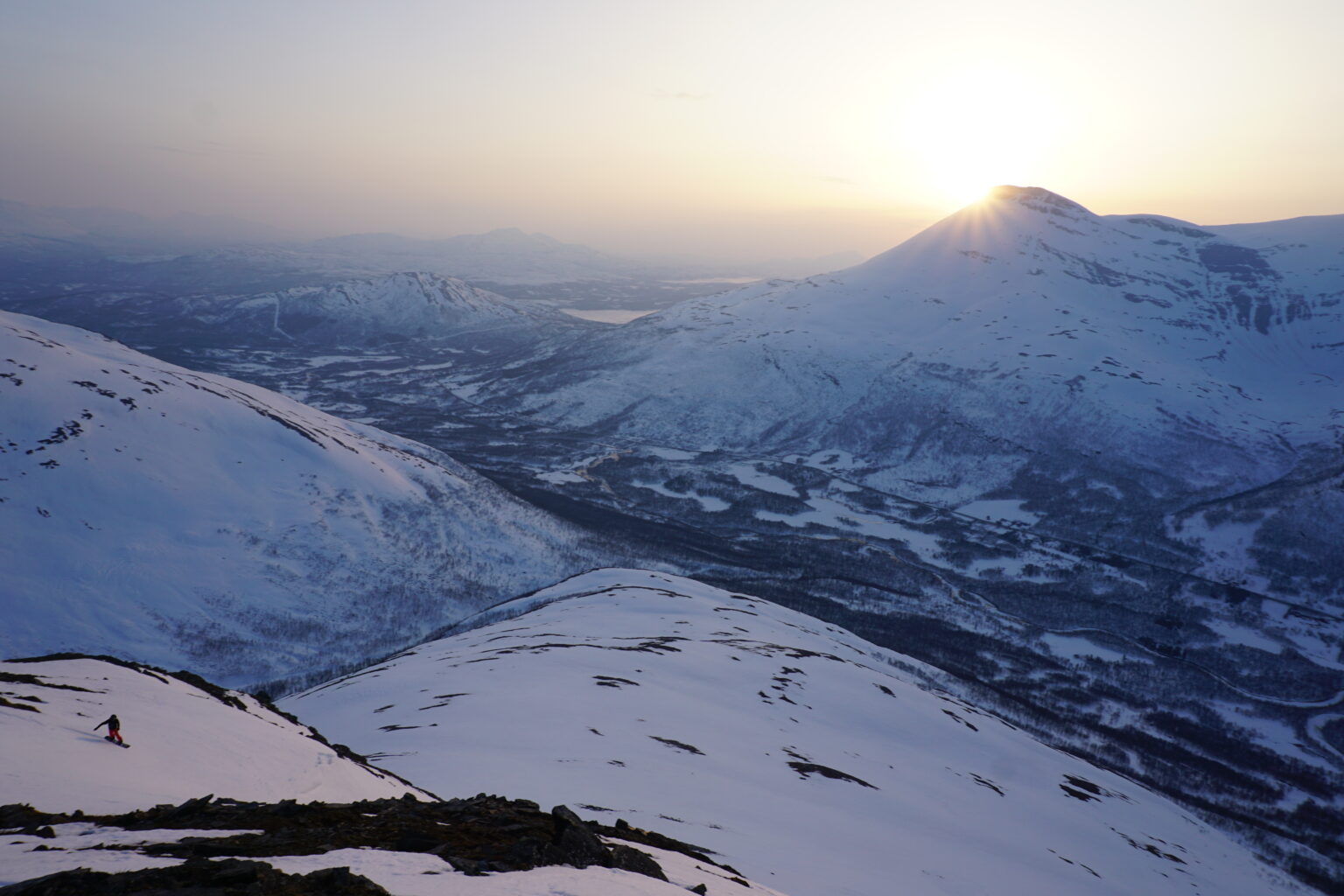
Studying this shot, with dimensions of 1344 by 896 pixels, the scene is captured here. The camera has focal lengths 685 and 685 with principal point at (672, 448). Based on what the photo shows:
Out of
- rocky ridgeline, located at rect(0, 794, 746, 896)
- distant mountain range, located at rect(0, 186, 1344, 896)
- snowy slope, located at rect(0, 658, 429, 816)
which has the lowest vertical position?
distant mountain range, located at rect(0, 186, 1344, 896)

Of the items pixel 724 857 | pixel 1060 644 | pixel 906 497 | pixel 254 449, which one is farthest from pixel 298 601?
pixel 906 497

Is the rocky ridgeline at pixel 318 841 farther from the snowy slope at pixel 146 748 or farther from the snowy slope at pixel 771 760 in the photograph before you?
the snowy slope at pixel 771 760

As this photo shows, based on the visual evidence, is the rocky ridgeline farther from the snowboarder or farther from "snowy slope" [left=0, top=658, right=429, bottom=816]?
the snowboarder

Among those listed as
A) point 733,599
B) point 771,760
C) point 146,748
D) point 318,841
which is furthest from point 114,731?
point 733,599

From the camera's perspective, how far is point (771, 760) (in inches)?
1772

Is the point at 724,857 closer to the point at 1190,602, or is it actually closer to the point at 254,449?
the point at 254,449

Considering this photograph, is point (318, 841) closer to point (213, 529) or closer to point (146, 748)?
point (146, 748)

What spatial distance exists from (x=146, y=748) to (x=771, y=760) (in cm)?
3418

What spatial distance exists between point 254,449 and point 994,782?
12062cm

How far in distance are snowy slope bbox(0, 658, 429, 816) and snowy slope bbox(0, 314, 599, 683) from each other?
6037 cm

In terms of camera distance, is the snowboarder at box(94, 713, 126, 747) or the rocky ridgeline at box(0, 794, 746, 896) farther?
the snowboarder at box(94, 713, 126, 747)

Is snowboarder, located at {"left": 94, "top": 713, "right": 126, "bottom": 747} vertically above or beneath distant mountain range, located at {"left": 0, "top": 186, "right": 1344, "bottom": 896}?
above

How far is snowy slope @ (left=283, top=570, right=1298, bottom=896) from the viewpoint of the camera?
33625 mm

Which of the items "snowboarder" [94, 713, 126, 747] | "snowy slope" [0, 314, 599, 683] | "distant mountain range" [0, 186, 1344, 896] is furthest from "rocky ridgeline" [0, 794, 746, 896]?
"snowy slope" [0, 314, 599, 683]
